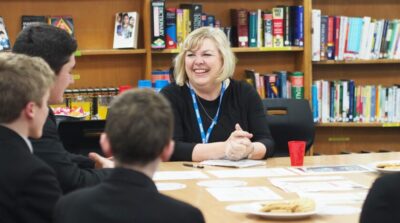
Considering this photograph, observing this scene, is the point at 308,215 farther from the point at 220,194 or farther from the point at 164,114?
the point at 164,114

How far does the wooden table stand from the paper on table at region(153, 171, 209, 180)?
0.05m

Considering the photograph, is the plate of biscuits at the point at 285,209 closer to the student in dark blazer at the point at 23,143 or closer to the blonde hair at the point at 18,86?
the student in dark blazer at the point at 23,143

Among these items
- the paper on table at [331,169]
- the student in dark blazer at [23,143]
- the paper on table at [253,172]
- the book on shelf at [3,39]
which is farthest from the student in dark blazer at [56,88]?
the book on shelf at [3,39]

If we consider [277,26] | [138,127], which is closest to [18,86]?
[138,127]

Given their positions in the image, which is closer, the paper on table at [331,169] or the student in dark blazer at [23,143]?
the student in dark blazer at [23,143]

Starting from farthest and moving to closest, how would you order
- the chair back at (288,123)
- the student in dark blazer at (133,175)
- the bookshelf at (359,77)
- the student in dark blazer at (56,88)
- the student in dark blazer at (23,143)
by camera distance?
the bookshelf at (359,77), the chair back at (288,123), the student in dark blazer at (56,88), the student in dark blazer at (23,143), the student in dark blazer at (133,175)

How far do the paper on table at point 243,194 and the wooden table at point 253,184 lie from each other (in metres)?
0.03

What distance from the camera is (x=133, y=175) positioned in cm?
144

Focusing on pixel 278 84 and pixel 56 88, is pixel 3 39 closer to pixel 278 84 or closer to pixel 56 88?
pixel 278 84

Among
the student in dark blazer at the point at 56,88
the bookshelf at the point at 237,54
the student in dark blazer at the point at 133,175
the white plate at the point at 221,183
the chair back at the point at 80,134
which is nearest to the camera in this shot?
the student in dark blazer at the point at 133,175

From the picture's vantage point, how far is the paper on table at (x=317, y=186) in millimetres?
2357

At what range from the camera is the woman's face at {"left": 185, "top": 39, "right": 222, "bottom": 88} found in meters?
3.44

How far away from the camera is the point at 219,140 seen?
3.39 m

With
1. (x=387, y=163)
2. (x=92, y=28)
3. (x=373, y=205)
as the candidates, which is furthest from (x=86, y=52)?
(x=373, y=205)
